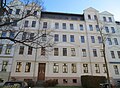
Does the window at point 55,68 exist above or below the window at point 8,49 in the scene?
below

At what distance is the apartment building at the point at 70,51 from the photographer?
22094mm

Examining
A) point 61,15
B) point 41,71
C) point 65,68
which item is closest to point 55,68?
point 65,68

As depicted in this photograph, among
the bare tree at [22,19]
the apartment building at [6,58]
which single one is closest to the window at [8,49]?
the apartment building at [6,58]

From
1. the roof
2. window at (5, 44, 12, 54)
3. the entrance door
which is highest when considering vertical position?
the roof

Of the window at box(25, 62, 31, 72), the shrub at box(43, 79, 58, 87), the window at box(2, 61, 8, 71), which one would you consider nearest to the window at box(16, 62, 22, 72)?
the window at box(25, 62, 31, 72)

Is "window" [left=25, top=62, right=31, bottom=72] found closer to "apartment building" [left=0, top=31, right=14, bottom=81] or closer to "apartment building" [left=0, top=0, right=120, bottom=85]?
"apartment building" [left=0, top=0, right=120, bottom=85]

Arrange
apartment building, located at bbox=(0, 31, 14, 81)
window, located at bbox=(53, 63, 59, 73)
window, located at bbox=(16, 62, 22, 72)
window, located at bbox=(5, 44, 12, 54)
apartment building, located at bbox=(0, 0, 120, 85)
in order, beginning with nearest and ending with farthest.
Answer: apartment building, located at bbox=(0, 31, 14, 81)
window, located at bbox=(16, 62, 22, 72)
apartment building, located at bbox=(0, 0, 120, 85)
window, located at bbox=(53, 63, 59, 73)
window, located at bbox=(5, 44, 12, 54)

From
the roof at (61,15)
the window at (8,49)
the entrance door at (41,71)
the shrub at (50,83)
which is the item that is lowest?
the shrub at (50,83)

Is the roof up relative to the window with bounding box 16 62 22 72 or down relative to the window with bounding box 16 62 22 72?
up

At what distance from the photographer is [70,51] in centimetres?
2445

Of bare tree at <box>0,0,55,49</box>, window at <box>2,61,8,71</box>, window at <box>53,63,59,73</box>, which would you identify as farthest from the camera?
window at <box>53,63,59,73</box>

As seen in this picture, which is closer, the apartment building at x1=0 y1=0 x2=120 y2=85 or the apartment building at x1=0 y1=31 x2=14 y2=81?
the apartment building at x1=0 y1=31 x2=14 y2=81

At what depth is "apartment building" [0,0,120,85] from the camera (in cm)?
2209

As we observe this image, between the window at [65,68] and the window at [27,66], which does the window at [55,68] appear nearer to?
the window at [65,68]
